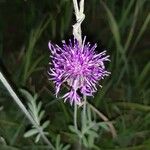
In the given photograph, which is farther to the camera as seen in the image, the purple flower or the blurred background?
the blurred background

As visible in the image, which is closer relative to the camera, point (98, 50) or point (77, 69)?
point (77, 69)

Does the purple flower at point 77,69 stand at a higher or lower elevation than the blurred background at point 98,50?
higher

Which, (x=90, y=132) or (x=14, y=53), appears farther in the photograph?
(x=14, y=53)

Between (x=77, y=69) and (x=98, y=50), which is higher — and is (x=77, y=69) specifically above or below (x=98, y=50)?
above

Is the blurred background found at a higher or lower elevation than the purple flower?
lower

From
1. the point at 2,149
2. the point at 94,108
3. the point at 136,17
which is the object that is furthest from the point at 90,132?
the point at 136,17

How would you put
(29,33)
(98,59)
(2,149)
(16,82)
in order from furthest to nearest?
(29,33) < (16,82) < (2,149) < (98,59)

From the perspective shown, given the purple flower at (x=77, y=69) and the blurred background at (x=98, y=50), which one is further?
the blurred background at (x=98, y=50)

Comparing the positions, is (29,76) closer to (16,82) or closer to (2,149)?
(16,82)
